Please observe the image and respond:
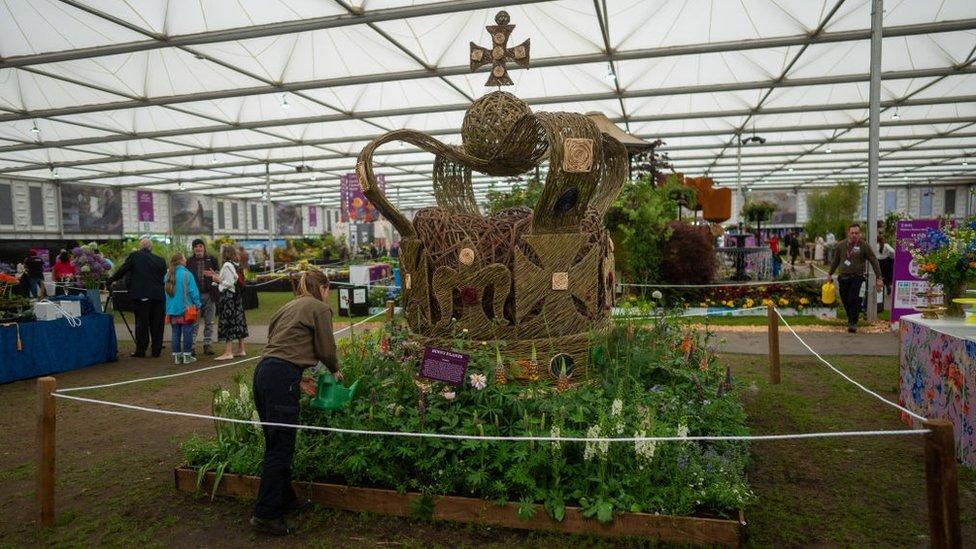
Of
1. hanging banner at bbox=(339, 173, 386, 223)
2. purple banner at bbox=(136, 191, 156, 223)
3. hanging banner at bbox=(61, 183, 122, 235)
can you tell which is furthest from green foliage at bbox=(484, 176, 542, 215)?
purple banner at bbox=(136, 191, 156, 223)

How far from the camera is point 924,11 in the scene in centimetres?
1096

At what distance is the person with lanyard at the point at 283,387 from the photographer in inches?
134

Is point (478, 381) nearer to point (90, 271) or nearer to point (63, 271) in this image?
point (90, 271)

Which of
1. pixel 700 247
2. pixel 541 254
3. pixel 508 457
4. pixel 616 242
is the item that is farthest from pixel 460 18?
pixel 508 457

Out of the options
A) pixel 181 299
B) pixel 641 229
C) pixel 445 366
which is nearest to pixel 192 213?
pixel 181 299

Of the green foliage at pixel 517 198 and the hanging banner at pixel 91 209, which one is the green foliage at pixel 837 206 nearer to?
the green foliage at pixel 517 198

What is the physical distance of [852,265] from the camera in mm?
9344

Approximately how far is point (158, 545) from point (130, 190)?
113 ft

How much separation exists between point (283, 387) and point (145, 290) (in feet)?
22.9

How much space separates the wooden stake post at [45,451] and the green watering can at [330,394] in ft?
5.35

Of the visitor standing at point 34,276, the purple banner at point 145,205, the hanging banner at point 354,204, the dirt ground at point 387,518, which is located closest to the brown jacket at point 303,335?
the dirt ground at point 387,518

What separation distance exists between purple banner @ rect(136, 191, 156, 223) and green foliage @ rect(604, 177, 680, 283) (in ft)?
99.7

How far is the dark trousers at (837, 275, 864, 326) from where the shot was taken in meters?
9.52

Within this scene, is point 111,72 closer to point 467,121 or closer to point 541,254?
point 467,121
